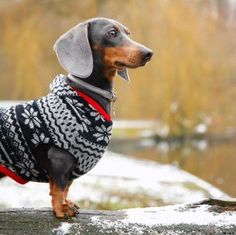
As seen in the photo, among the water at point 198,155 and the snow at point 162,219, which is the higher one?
the water at point 198,155

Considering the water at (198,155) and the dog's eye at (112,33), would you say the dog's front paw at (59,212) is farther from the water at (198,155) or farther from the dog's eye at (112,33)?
the water at (198,155)

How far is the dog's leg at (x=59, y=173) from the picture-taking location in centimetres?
244

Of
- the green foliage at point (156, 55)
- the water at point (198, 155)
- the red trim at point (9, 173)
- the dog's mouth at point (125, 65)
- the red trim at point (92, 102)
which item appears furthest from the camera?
the green foliage at point (156, 55)

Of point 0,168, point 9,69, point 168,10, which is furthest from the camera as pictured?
point 168,10

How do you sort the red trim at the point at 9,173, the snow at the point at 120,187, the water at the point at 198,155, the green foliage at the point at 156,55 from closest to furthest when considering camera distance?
1. the red trim at the point at 9,173
2. the snow at the point at 120,187
3. the water at the point at 198,155
4. the green foliage at the point at 156,55

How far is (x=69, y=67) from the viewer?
2.44m

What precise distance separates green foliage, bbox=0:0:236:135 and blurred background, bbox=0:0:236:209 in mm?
21

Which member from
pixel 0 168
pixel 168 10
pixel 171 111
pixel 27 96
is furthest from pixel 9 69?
pixel 0 168

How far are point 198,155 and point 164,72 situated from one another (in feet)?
7.71

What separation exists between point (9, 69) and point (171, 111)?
5.55 m

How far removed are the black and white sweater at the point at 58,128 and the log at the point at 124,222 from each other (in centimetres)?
23

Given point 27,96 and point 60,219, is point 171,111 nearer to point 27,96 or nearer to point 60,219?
point 27,96

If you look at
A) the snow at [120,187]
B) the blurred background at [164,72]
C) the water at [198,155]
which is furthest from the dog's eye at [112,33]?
the blurred background at [164,72]

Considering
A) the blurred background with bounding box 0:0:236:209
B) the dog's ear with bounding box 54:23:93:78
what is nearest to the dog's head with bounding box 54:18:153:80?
the dog's ear with bounding box 54:23:93:78
